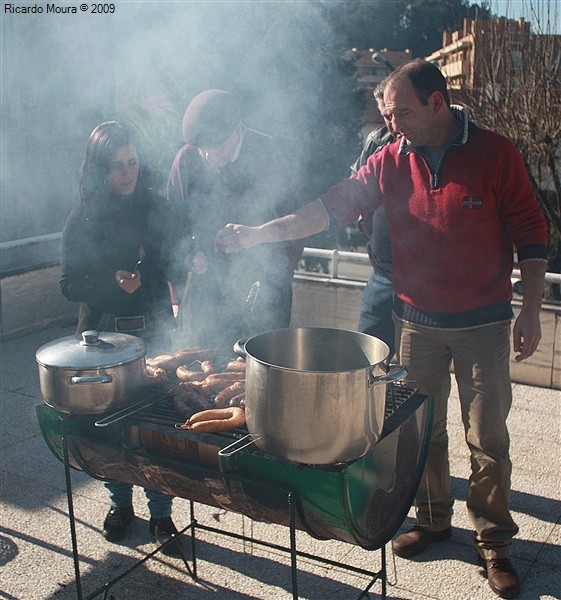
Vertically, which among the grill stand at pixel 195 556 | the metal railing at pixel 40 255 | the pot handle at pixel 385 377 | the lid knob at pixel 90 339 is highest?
the pot handle at pixel 385 377

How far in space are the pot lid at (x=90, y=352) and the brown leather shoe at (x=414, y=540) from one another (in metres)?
1.57

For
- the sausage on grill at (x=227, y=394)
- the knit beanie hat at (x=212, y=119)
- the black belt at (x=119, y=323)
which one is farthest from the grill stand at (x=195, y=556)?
the knit beanie hat at (x=212, y=119)

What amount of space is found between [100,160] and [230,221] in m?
0.88

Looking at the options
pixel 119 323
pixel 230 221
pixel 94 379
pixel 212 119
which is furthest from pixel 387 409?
pixel 212 119

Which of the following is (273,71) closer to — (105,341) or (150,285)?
(150,285)

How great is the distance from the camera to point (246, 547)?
11.1 ft

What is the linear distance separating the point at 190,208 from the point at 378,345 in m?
1.99

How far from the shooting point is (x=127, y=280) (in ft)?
11.3

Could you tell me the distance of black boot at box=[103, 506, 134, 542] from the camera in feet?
11.3

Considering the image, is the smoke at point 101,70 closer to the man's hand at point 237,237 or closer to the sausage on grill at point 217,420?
the man's hand at point 237,237

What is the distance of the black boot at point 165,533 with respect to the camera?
3.36 metres

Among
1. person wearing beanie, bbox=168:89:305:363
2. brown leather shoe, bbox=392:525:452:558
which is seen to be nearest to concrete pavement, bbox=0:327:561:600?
brown leather shoe, bbox=392:525:452:558

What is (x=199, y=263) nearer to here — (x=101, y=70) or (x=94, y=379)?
(x=94, y=379)

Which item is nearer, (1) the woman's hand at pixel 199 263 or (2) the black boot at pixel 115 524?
(2) the black boot at pixel 115 524
